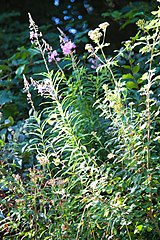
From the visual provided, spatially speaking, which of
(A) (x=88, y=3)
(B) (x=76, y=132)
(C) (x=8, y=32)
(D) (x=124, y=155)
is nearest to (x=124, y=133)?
(D) (x=124, y=155)

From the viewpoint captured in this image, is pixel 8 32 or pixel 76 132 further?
pixel 8 32

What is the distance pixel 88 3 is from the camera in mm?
4141

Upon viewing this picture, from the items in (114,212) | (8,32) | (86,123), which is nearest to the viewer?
(114,212)

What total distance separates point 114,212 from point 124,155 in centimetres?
21

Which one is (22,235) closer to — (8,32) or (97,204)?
(97,204)

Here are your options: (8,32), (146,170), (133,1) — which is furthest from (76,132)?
(133,1)

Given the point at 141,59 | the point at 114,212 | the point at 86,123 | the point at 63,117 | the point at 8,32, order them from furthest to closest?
the point at 8,32
the point at 141,59
the point at 86,123
the point at 63,117
the point at 114,212

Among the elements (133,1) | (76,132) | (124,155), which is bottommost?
(124,155)

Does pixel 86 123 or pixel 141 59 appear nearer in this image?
pixel 86 123

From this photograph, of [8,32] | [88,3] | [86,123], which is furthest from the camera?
[88,3]

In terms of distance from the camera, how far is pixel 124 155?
1598mm

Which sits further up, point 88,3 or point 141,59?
point 88,3

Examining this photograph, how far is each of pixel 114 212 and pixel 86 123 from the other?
51 centimetres

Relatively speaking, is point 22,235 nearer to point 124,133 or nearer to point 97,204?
point 97,204
